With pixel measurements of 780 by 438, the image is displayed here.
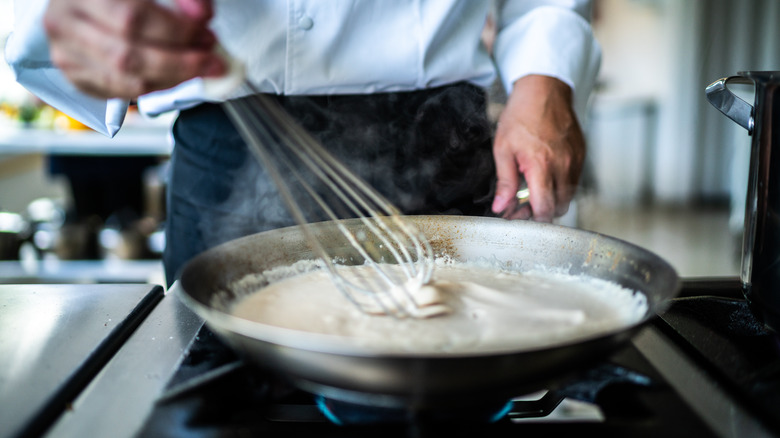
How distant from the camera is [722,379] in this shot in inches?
21.4

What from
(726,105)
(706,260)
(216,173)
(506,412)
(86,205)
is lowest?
(706,260)

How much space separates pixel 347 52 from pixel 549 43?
1.07 feet

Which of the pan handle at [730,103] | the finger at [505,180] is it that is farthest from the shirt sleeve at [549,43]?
the pan handle at [730,103]

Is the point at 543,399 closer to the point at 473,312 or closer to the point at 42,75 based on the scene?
the point at 473,312

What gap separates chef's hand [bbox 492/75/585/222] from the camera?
880mm

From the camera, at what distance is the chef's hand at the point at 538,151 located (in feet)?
2.89

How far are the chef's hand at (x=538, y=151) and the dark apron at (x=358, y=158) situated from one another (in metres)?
0.07

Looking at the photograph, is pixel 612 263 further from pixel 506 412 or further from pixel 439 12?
pixel 439 12

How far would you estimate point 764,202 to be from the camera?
1.91 ft

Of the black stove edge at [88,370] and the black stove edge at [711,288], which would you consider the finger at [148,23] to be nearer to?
the black stove edge at [88,370]

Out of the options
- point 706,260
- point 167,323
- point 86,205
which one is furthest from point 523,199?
point 706,260

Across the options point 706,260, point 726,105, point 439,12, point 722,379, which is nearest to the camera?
point 722,379

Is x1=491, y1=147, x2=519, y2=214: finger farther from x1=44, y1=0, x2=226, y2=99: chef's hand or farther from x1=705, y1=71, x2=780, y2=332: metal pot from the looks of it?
x1=44, y1=0, x2=226, y2=99: chef's hand

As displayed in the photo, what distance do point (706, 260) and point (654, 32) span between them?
2.58 meters
